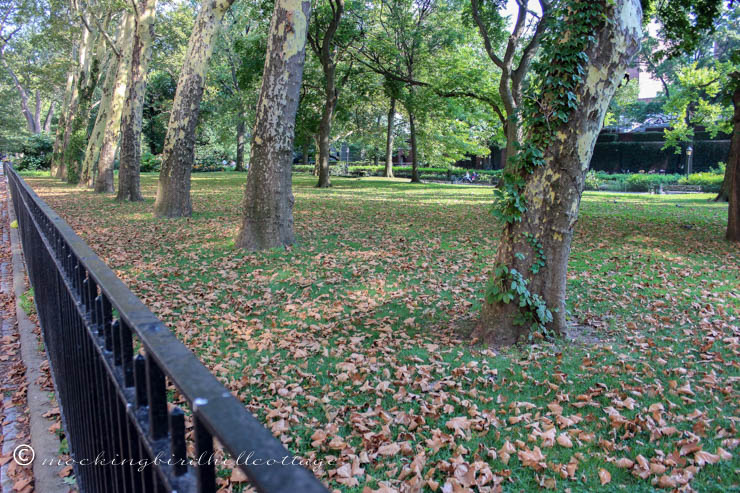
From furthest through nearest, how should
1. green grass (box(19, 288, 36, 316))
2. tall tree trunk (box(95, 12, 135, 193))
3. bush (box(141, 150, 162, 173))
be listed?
bush (box(141, 150, 162, 173))
tall tree trunk (box(95, 12, 135, 193))
green grass (box(19, 288, 36, 316))

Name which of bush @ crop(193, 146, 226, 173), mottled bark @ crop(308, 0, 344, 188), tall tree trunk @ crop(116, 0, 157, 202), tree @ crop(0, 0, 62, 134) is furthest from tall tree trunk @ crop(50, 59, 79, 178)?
tall tree trunk @ crop(116, 0, 157, 202)

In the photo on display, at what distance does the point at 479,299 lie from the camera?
278 inches

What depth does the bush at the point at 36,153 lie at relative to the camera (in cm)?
4141

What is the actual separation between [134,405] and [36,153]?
4943cm

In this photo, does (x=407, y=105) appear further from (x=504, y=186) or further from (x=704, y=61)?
(x=704, y=61)

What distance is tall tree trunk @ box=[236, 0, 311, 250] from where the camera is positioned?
9.05 m

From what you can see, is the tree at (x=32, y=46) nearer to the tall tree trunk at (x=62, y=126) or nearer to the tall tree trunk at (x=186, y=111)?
the tall tree trunk at (x=62, y=126)

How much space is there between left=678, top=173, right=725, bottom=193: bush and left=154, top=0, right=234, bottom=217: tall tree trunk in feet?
97.5

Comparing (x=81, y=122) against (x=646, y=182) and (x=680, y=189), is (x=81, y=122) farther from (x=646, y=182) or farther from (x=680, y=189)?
(x=680, y=189)

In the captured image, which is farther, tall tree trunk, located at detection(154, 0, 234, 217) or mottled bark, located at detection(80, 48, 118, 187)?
mottled bark, located at detection(80, 48, 118, 187)

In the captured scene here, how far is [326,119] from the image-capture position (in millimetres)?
25344

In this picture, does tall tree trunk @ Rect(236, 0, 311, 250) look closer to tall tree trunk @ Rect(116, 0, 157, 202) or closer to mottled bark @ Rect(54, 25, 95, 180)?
tall tree trunk @ Rect(116, 0, 157, 202)

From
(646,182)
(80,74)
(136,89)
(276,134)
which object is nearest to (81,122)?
(80,74)

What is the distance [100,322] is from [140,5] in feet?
56.7
